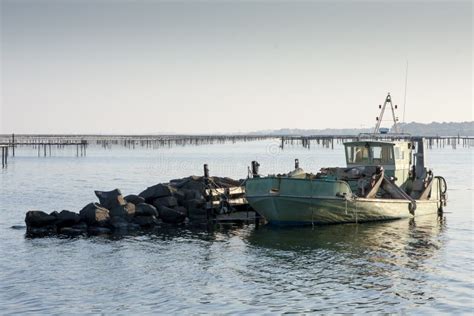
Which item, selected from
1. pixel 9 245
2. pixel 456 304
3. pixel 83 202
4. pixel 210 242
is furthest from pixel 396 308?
pixel 83 202

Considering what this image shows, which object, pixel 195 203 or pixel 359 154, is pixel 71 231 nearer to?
pixel 195 203

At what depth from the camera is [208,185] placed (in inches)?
1283

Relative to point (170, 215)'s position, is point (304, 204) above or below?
above

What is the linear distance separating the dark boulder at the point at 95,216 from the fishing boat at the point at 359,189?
6422mm

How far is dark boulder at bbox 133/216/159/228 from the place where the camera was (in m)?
29.6

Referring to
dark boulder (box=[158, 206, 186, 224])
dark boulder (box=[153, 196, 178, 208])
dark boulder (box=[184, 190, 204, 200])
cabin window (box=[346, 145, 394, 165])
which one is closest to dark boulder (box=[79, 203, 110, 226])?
dark boulder (box=[158, 206, 186, 224])

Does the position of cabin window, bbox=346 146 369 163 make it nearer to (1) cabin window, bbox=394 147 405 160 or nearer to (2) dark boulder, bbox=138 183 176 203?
(1) cabin window, bbox=394 147 405 160

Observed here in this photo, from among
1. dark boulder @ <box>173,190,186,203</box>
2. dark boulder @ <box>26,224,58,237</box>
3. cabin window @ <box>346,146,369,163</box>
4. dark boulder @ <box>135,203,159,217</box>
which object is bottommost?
dark boulder @ <box>26,224,58,237</box>

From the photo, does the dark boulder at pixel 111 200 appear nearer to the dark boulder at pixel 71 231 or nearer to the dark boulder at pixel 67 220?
the dark boulder at pixel 67 220

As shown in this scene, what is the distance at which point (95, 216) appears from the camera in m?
28.5

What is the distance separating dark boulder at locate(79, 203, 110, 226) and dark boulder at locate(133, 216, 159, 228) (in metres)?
1.37

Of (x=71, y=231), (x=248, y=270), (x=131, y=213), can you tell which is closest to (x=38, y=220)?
(x=71, y=231)

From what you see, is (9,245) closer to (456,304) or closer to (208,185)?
(208,185)

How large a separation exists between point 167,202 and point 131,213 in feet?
8.19
